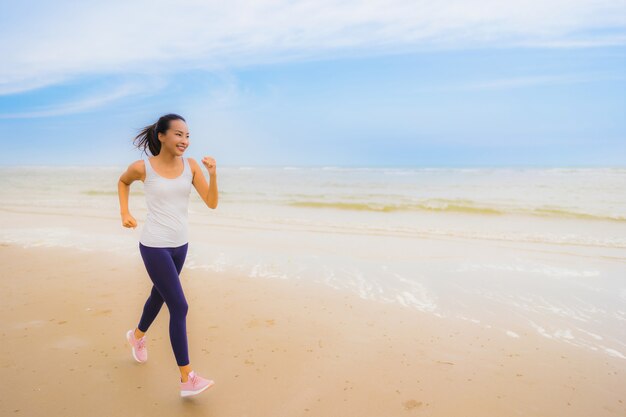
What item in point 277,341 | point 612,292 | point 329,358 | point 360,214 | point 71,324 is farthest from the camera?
point 360,214

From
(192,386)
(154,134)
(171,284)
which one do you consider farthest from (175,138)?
(192,386)

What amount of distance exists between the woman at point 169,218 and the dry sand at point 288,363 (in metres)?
0.54

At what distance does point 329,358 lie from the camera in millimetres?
4035

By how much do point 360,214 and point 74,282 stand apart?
39.2 feet

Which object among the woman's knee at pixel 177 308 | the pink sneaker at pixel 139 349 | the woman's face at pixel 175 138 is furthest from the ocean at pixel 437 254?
the woman's face at pixel 175 138

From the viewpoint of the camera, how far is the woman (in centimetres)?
315

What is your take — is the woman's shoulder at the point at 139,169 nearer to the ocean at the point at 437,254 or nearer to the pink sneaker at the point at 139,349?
the pink sneaker at the point at 139,349

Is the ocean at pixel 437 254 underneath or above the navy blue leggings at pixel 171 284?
underneath

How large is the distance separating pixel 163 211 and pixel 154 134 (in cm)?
61

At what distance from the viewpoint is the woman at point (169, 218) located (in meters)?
3.15

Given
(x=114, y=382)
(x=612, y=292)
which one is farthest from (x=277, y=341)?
(x=612, y=292)

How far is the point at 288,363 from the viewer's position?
393 centimetres

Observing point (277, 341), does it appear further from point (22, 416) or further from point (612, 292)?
point (612, 292)

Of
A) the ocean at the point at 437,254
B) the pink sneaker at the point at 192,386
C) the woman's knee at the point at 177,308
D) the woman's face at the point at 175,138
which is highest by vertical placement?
the woman's face at the point at 175,138
